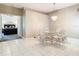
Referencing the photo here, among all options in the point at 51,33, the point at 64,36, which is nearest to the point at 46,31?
the point at 51,33

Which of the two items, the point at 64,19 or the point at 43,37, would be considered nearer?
the point at 64,19

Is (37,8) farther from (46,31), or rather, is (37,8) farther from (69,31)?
(69,31)

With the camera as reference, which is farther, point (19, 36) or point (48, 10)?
point (19, 36)

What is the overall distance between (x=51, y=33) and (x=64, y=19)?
76 centimetres

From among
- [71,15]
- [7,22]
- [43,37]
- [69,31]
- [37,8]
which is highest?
[37,8]

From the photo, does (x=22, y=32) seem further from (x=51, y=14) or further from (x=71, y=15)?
(x=71, y=15)

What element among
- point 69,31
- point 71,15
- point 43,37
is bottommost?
point 43,37

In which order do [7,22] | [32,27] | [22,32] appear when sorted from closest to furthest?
[7,22], [32,27], [22,32]

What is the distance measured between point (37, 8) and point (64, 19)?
115 cm

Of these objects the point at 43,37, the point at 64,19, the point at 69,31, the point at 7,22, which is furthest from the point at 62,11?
the point at 7,22

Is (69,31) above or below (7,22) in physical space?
below

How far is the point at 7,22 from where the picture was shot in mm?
3611

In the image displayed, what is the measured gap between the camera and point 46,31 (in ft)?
12.4

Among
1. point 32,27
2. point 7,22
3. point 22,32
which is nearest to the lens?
point 7,22
